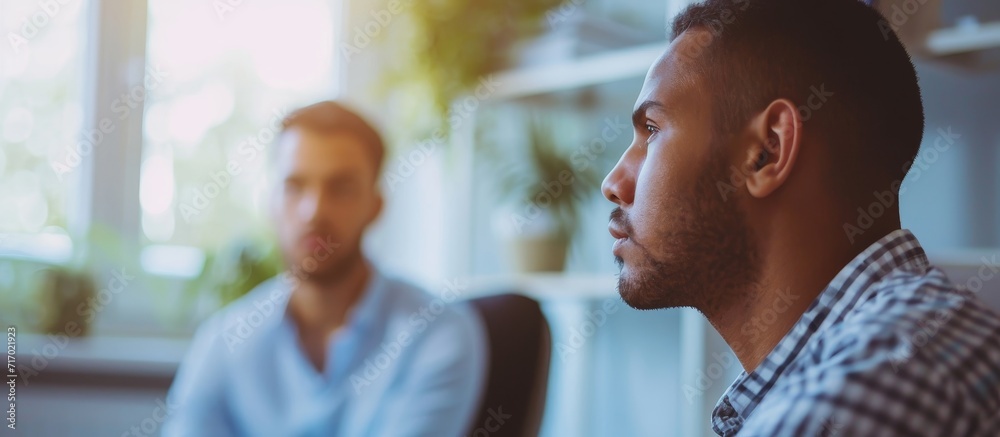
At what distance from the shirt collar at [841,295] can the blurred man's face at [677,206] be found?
11 cm

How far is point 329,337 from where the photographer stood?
2.43 metres

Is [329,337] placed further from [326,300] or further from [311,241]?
[311,241]

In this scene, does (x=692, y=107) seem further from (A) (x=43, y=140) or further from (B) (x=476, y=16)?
(A) (x=43, y=140)

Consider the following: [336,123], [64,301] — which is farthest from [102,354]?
[336,123]

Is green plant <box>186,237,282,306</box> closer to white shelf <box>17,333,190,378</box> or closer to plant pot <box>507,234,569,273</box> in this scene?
white shelf <box>17,333,190,378</box>

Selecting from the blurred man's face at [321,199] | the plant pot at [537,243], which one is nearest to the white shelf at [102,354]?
the blurred man's face at [321,199]

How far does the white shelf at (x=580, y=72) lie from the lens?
7.39 ft

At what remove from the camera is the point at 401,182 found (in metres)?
3.18

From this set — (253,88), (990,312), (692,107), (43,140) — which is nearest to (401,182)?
(253,88)

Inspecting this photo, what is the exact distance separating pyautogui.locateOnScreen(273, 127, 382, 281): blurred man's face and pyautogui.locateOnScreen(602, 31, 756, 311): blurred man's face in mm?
1543

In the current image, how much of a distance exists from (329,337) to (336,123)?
623 millimetres

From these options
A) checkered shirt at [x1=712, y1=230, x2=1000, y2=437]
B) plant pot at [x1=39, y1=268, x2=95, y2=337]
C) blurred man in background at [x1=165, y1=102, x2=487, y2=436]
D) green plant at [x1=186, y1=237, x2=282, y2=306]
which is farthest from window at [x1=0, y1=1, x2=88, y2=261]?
checkered shirt at [x1=712, y1=230, x2=1000, y2=437]

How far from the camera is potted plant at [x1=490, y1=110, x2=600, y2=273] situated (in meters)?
2.51

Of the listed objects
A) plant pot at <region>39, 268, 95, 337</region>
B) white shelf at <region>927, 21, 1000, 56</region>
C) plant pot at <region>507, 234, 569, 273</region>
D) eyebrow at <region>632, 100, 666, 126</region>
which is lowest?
plant pot at <region>39, 268, 95, 337</region>
